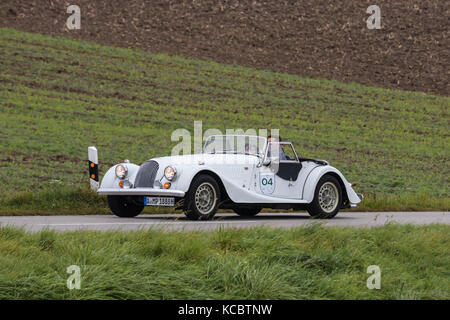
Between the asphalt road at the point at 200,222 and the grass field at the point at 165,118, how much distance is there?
60.1 inches

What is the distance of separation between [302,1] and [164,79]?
19.2 metres

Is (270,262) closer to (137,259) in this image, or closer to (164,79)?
(137,259)

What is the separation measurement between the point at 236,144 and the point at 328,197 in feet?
6.79

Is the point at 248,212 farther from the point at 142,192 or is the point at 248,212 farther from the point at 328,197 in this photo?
the point at 142,192

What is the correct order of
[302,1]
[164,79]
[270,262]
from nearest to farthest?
[270,262] < [164,79] < [302,1]

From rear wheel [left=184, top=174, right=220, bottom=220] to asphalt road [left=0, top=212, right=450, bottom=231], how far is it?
214 mm

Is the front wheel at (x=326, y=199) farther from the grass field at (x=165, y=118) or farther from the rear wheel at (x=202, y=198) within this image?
the grass field at (x=165, y=118)

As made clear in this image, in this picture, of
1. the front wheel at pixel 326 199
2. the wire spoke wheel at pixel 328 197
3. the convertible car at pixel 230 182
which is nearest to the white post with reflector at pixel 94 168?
the convertible car at pixel 230 182

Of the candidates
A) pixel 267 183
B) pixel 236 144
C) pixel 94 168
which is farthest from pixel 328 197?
pixel 94 168

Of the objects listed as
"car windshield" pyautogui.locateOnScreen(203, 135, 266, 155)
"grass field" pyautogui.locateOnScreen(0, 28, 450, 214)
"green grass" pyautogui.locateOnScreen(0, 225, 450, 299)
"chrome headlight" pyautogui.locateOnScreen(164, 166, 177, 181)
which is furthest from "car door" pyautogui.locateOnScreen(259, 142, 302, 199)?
"green grass" pyautogui.locateOnScreen(0, 225, 450, 299)

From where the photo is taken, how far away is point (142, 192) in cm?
1311

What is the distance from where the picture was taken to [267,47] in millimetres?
46062

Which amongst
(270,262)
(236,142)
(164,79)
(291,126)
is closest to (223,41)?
(164,79)

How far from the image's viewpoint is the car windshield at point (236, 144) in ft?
48.0
